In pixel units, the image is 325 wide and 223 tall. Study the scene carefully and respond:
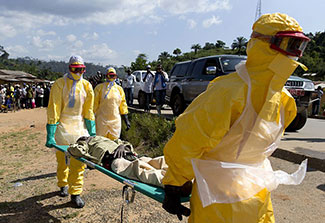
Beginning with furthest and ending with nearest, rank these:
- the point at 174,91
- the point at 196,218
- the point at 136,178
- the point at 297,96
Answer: the point at 174,91
the point at 297,96
the point at 136,178
the point at 196,218

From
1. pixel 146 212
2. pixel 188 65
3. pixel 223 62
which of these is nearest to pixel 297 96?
pixel 223 62

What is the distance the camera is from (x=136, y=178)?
304 cm

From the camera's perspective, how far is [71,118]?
4.67m

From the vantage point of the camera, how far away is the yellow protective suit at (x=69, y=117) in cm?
434

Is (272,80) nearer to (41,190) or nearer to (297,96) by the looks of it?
(41,190)

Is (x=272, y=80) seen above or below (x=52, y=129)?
above

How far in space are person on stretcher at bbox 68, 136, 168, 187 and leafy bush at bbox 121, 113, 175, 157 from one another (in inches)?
141

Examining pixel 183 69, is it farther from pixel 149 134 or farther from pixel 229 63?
pixel 149 134

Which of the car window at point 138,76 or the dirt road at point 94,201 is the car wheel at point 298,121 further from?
the car window at point 138,76

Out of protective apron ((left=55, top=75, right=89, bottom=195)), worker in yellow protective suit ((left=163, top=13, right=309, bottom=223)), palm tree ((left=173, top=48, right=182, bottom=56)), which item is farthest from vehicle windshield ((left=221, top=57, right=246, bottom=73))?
palm tree ((left=173, top=48, right=182, bottom=56))

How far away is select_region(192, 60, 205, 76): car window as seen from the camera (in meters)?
9.28

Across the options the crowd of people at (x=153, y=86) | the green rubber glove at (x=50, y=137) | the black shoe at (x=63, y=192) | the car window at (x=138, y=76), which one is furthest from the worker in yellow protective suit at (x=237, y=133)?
the car window at (x=138, y=76)

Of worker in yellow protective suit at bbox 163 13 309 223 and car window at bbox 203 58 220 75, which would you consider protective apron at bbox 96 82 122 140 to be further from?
worker in yellow protective suit at bbox 163 13 309 223

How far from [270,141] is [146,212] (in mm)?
2840
